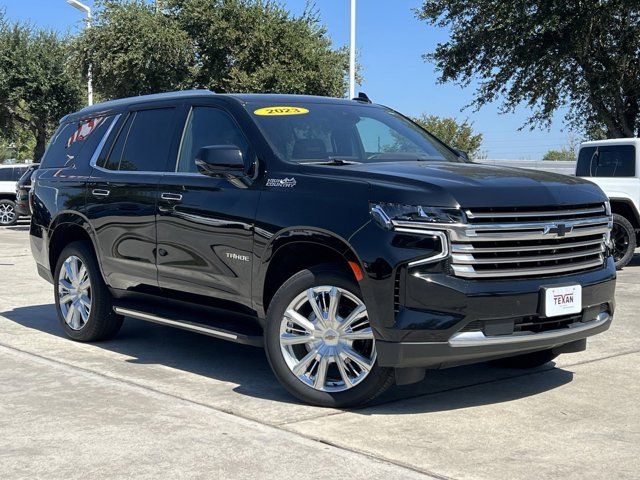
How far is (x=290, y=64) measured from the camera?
88.1 feet

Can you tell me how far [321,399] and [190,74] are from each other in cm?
2324

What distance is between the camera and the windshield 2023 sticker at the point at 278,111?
612 cm

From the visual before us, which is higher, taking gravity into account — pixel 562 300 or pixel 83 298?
pixel 562 300

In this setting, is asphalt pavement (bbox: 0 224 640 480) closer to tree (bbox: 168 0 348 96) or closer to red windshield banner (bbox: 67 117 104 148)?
red windshield banner (bbox: 67 117 104 148)

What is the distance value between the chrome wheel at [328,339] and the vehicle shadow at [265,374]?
0.79ft

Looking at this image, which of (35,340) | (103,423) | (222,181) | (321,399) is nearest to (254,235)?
(222,181)

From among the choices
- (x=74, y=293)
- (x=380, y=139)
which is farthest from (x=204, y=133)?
(x=74, y=293)

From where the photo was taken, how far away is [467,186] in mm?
4941

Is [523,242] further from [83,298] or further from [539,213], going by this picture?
[83,298]

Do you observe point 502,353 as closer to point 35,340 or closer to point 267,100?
point 267,100

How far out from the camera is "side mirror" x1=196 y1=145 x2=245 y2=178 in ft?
18.5

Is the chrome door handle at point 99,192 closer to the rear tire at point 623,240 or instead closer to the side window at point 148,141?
the side window at point 148,141

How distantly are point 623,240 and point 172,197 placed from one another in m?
8.57

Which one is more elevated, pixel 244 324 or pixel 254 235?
pixel 254 235
